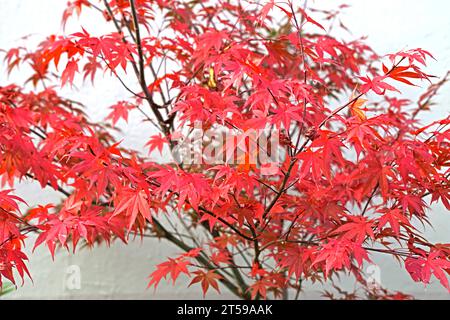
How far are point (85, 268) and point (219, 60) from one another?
206 centimetres

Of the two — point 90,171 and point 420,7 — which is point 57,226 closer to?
point 90,171

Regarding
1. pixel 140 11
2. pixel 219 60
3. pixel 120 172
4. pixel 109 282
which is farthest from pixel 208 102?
pixel 109 282

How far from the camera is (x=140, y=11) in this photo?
156 cm

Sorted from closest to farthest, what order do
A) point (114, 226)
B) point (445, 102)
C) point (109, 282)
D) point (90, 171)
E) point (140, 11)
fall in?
1. point (90, 171)
2. point (114, 226)
3. point (140, 11)
4. point (445, 102)
5. point (109, 282)

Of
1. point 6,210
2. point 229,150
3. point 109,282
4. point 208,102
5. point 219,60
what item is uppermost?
point 219,60

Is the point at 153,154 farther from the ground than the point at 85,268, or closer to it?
farther from the ground

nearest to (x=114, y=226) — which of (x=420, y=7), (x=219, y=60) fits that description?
(x=219, y=60)

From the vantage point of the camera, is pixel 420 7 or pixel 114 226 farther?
pixel 420 7

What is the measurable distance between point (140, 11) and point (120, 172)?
75cm

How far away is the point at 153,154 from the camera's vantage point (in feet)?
9.62

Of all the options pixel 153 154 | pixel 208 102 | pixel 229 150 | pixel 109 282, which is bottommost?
pixel 109 282

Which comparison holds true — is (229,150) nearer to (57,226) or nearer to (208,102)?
(208,102)

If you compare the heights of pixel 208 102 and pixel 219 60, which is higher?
pixel 219 60

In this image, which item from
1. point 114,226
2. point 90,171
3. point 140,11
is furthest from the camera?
point 140,11
